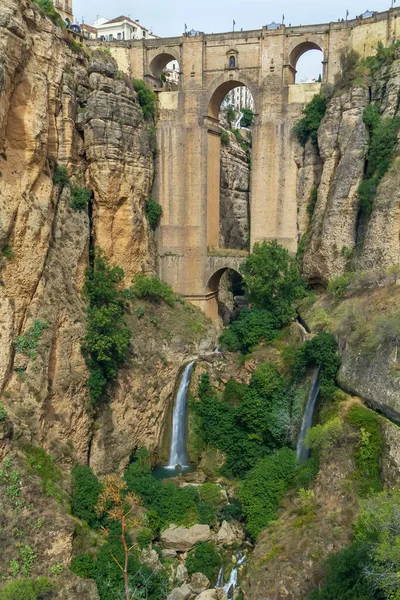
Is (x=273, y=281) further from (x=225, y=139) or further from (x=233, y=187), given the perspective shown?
(x=233, y=187)

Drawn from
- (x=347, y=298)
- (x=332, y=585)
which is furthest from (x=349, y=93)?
(x=332, y=585)

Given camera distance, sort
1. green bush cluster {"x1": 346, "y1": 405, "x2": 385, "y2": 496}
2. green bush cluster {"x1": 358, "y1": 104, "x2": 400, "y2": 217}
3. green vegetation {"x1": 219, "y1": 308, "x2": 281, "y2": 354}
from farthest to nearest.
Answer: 1. green vegetation {"x1": 219, "y1": 308, "x2": 281, "y2": 354}
2. green bush cluster {"x1": 358, "y1": 104, "x2": 400, "y2": 217}
3. green bush cluster {"x1": 346, "y1": 405, "x2": 385, "y2": 496}

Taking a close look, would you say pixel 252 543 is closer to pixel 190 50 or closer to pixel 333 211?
pixel 333 211

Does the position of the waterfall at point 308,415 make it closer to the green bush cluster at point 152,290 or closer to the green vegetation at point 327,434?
the green vegetation at point 327,434

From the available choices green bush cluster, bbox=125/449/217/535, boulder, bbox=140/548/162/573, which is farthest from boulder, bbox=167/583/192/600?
green bush cluster, bbox=125/449/217/535

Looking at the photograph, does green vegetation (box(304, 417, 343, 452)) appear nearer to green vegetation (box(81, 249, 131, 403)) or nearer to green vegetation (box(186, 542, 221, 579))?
green vegetation (box(186, 542, 221, 579))

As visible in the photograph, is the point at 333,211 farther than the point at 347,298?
Yes
